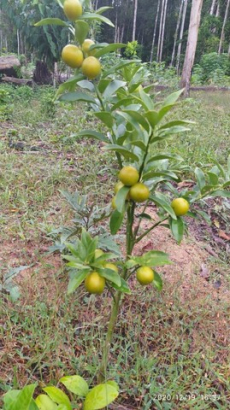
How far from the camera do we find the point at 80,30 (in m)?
0.88

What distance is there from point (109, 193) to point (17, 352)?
1375 mm

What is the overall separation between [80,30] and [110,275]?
2.14 ft

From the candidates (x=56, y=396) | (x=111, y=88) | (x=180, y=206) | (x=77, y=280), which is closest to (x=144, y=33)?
(x=111, y=88)

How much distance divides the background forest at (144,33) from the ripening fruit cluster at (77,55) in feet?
0.73

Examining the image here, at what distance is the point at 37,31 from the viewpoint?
631 centimetres

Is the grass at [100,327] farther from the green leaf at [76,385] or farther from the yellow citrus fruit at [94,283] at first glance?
the yellow citrus fruit at [94,283]

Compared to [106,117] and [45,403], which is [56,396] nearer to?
[45,403]

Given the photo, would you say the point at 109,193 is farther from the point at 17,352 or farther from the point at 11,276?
the point at 17,352

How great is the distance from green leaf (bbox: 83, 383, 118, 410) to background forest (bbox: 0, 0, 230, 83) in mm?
1160

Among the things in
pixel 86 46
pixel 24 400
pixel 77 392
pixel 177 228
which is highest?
pixel 86 46
